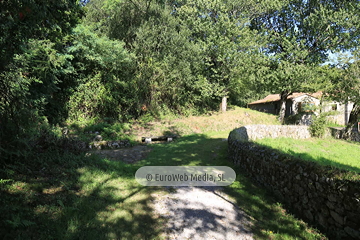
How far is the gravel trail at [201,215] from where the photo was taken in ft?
11.6

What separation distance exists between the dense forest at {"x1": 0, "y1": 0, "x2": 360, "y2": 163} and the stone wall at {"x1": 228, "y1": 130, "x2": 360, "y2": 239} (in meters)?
9.80

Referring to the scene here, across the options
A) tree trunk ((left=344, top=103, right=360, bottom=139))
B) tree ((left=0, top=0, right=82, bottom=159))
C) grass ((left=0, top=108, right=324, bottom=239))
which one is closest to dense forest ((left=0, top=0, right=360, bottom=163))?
tree trunk ((left=344, top=103, right=360, bottom=139))

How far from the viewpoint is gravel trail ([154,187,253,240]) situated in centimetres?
354

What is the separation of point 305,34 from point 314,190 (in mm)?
24147

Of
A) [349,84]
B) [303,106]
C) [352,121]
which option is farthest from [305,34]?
[352,121]

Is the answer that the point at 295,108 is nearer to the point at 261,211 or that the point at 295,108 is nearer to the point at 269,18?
the point at 269,18

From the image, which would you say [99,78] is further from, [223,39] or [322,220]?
[322,220]

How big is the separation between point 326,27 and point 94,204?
26.3 m

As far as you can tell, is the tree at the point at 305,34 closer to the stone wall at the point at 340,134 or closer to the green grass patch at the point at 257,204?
the stone wall at the point at 340,134

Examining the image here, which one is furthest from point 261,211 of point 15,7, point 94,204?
point 15,7

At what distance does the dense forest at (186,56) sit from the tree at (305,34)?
0.32ft

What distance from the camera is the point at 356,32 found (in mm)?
19578

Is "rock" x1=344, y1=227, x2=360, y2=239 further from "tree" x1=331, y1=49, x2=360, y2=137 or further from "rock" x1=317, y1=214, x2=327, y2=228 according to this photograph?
"tree" x1=331, y1=49, x2=360, y2=137

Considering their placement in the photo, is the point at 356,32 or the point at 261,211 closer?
the point at 261,211
